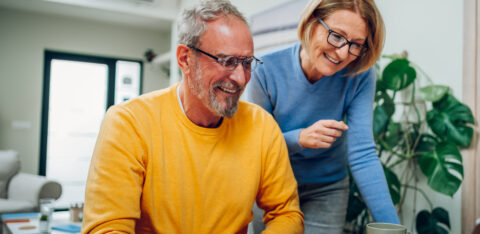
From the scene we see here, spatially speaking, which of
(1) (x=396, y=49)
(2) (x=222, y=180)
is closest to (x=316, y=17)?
(2) (x=222, y=180)

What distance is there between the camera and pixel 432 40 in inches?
96.5

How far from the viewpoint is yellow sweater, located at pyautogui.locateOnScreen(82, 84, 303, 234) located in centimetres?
98

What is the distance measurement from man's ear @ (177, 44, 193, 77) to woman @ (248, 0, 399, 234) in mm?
331

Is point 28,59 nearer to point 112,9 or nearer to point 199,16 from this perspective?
point 112,9

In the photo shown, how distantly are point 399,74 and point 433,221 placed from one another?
865 millimetres

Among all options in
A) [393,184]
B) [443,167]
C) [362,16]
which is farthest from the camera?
[393,184]

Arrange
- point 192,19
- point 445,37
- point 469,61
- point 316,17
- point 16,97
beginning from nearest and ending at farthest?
point 192,19 → point 316,17 → point 469,61 → point 445,37 → point 16,97

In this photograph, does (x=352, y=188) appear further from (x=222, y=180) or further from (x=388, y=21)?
(x=222, y=180)

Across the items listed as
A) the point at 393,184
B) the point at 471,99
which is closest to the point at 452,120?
the point at 471,99

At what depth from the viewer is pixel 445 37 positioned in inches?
93.4

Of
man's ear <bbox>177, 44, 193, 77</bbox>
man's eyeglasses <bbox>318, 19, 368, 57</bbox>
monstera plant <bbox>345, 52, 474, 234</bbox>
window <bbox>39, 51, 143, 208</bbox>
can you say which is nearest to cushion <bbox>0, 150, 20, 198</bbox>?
window <bbox>39, 51, 143, 208</bbox>

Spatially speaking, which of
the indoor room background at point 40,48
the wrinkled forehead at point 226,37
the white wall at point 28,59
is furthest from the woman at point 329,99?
the white wall at point 28,59

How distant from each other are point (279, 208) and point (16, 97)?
611 cm

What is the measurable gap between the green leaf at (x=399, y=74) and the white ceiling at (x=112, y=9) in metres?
4.17
